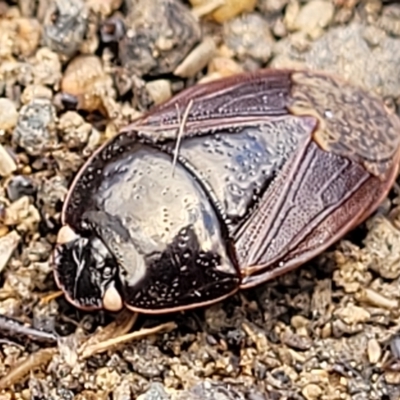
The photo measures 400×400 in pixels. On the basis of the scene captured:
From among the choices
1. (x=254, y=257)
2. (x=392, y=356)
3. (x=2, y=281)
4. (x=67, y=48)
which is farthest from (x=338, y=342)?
(x=67, y=48)

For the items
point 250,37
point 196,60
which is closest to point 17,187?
point 196,60

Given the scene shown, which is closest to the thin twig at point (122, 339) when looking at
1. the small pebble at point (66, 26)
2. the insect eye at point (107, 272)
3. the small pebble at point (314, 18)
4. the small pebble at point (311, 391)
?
the insect eye at point (107, 272)

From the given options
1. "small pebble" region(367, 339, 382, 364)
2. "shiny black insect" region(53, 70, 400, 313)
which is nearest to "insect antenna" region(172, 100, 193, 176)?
"shiny black insect" region(53, 70, 400, 313)

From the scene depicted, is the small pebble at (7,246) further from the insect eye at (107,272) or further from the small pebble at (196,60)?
the small pebble at (196,60)

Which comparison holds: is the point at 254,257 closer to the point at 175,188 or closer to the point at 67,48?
the point at 175,188

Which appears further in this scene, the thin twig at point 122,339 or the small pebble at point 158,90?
the small pebble at point 158,90

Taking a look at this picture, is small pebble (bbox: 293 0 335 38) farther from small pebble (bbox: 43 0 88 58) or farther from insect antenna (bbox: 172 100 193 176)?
small pebble (bbox: 43 0 88 58)

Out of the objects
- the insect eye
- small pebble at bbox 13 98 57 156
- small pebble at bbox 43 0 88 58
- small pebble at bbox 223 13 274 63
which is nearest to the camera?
the insect eye

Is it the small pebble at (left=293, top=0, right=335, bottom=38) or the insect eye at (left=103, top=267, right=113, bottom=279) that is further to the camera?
the small pebble at (left=293, top=0, right=335, bottom=38)

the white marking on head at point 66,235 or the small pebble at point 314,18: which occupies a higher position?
the small pebble at point 314,18
